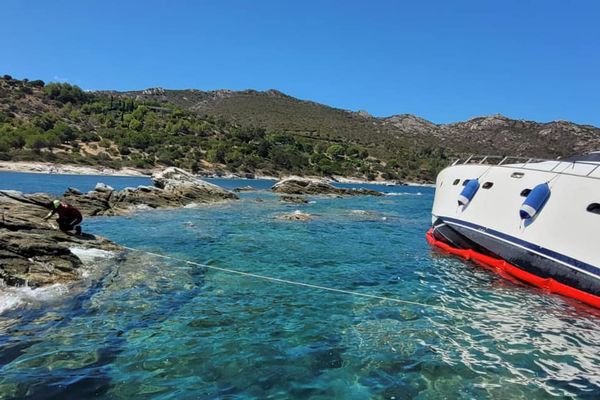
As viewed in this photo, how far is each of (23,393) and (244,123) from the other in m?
159

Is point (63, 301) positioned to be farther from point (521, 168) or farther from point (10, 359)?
point (521, 168)

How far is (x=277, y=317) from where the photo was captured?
33.5ft

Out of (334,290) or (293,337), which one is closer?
(293,337)

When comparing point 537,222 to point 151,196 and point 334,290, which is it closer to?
point 334,290

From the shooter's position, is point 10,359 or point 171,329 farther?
point 171,329

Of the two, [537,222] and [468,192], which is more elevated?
[468,192]

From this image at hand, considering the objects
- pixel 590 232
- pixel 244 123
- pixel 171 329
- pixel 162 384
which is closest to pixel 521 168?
pixel 590 232

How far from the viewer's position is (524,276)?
14.1 metres

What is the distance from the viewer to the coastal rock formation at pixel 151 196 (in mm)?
29094

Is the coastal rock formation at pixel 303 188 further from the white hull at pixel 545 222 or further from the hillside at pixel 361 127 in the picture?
the hillside at pixel 361 127

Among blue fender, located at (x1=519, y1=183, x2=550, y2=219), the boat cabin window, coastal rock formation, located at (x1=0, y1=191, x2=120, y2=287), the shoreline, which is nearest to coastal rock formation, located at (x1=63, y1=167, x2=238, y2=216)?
coastal rock formation, located at (x1=0, y1=191, x2=120, y2=287)

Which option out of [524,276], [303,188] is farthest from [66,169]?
[524,276]

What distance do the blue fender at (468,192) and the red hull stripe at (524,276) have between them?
206 cm

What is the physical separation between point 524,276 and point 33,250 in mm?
14900
